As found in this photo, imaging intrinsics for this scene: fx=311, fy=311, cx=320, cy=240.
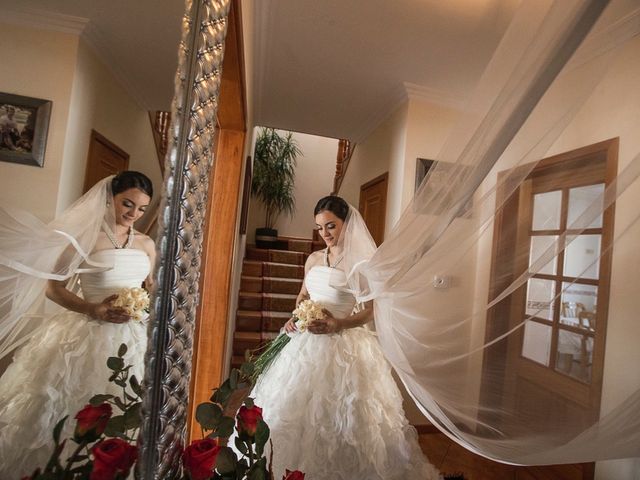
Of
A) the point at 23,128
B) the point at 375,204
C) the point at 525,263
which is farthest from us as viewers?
the point at 375,204

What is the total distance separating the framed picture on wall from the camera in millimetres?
193

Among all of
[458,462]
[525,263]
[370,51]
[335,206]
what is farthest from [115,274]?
[458,462]

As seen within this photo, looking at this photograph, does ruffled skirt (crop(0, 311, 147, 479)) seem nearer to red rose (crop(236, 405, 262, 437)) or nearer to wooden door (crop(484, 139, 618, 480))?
red rose (crop(236, 405, 262, 437))

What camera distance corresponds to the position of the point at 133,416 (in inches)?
13.1

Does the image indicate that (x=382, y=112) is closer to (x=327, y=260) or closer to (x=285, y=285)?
(x=327, y=260)

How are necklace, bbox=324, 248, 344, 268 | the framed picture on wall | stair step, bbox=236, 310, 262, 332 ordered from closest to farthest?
the framed picture on wall, necklace, bbox=324, 248, 344, 268, stair step, bbox=236, 310, 262, 332

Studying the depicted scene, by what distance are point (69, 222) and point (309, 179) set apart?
1087 mm

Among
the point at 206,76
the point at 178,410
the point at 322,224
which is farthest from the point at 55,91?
the point at 322,224

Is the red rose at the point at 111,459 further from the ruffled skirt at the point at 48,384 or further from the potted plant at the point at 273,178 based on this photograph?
the potted plant at the point at 273,178

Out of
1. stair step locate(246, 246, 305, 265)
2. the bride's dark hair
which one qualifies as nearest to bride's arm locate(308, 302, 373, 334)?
stair step locate(246, 246, 305, 265)

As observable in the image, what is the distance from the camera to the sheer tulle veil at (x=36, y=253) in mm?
206

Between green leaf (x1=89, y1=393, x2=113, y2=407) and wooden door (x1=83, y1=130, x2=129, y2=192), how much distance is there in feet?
0.64

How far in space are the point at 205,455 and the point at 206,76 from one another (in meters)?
0.44

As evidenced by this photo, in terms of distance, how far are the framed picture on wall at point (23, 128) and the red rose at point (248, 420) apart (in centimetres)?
37
